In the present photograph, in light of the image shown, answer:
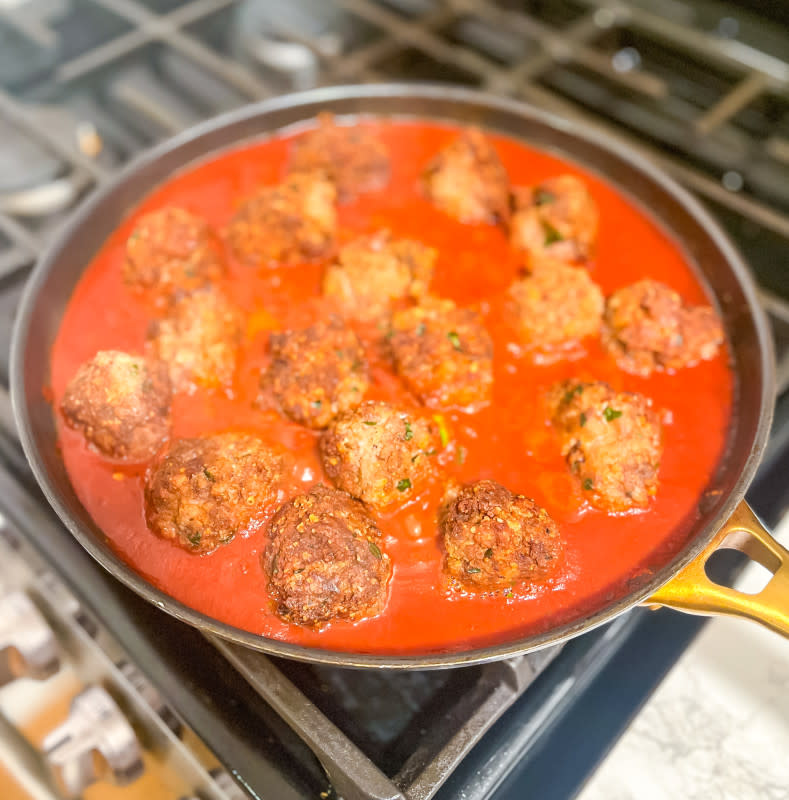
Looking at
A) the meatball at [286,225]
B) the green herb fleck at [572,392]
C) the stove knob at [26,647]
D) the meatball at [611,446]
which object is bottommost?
the meatball at [611,446]

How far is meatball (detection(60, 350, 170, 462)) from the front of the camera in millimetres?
1846

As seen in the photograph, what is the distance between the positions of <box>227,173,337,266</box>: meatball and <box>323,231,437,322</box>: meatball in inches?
5.7

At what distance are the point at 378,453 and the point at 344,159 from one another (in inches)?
47.3

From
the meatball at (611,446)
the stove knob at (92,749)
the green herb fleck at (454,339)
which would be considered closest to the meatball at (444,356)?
the green herb fleck at (454,339)

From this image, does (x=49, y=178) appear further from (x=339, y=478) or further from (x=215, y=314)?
(x=339, y=478)

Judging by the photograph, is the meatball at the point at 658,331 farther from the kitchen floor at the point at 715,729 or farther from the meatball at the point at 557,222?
the kitchen floor at the point at 715,729

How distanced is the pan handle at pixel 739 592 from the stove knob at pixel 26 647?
1.50 metres

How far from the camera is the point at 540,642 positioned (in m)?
1.47

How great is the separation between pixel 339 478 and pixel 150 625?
599 millimetres

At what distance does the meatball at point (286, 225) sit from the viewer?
2281 mm

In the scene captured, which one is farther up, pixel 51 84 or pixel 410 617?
pixel 51 84

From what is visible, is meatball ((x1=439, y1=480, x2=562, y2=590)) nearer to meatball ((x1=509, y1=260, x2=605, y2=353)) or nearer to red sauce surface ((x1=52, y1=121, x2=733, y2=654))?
red sauce surface ((x1=52, y1=121, x2=733, y2=654))

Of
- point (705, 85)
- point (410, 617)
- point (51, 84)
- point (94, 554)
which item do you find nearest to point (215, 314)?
point (94, 554)

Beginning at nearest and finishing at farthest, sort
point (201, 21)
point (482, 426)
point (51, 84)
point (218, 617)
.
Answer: point (218, 617), point (482, 426), point (51, 84), point (201, 21)
